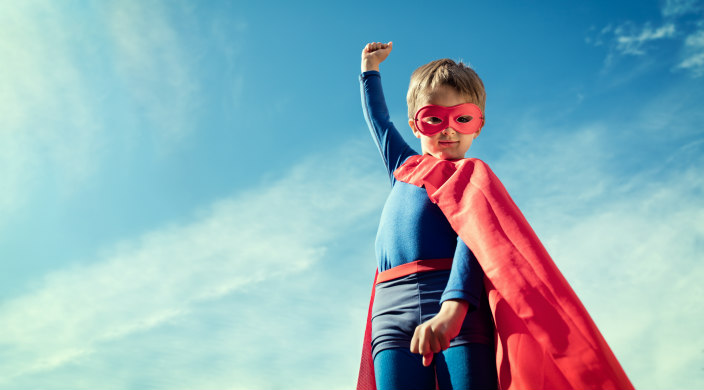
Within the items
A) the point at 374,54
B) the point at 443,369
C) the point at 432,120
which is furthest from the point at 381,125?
the point at 443,369

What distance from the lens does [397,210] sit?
Answer: 97.0 inches

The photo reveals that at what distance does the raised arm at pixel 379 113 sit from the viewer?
2781 mm

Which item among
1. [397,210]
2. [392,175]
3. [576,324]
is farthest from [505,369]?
[392,175]

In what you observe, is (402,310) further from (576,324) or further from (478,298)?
(576,324)

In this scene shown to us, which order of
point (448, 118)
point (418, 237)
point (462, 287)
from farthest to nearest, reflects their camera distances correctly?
point (448, 118) < point (418, 237) < point (462, 287)

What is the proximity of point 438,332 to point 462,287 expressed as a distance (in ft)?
0.70

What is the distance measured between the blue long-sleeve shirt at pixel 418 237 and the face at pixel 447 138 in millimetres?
137

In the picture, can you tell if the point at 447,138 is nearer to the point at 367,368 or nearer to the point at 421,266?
the point at 421,266

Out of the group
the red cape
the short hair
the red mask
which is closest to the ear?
the short hair

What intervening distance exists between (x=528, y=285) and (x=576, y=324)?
8.2 inches

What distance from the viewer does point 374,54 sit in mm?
3088

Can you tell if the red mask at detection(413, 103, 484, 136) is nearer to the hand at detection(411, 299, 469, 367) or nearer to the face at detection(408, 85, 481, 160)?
the face at detection(408, 85, 481, 160)

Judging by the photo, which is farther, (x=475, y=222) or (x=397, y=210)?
(x=397, y=210)

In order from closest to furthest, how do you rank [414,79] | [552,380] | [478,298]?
[552,380], [478,298], [414,79]
